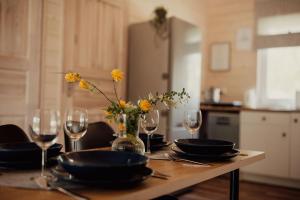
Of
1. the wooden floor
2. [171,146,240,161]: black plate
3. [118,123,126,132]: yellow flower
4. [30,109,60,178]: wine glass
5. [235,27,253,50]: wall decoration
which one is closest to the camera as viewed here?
[30,109,60,178]: wine glass

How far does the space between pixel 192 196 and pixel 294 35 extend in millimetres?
2514

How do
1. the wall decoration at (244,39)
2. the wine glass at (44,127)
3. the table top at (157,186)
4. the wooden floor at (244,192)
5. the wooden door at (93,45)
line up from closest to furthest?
1. the table top at (157,186)
2. the wine glass at (44,127)
3. the wooden door at (93,45)
4. the wooden floor at (244,192)
5. the wall decoration at (244,39)

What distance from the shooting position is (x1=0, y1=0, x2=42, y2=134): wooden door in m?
2.50

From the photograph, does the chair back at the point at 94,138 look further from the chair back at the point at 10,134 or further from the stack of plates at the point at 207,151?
the stack of plates at the point at 207,151

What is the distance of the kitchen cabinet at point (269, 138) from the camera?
3.66 meters

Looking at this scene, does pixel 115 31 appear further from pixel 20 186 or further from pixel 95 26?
pixel 20 186

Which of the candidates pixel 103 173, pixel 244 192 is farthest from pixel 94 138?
pixel 244 192

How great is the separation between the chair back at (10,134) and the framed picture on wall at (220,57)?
368cm

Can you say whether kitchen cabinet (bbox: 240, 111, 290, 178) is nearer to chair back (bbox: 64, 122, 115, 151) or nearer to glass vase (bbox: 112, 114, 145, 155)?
chair back (bbox: 64, 122, 115, 151)

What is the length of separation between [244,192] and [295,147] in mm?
795

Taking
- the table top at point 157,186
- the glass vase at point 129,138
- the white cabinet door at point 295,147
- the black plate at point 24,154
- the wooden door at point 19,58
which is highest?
the wooden door at point 19,58

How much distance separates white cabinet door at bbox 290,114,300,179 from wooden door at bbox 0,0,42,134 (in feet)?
8.80

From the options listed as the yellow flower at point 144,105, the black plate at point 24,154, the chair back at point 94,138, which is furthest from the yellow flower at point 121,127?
the chair back at point 94,138

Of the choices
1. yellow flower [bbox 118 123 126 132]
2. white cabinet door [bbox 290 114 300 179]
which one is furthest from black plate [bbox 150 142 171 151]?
white cabinet door [bbox 290 114 300 179]
